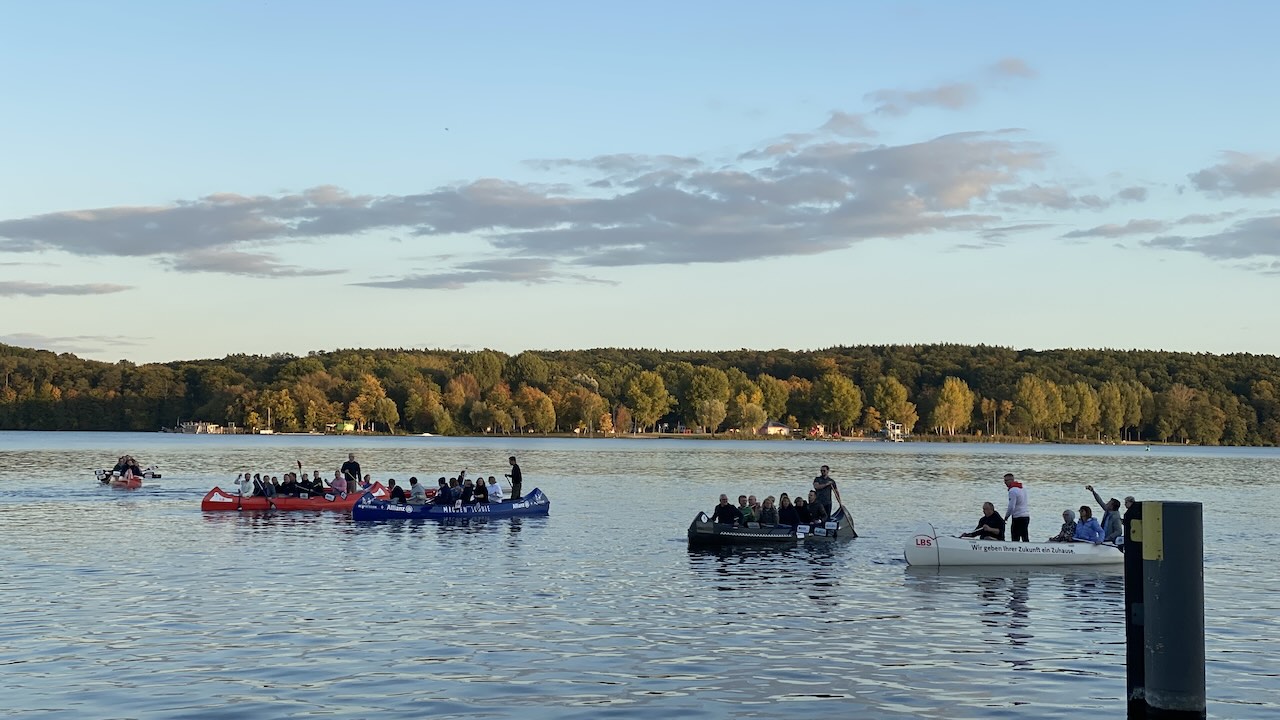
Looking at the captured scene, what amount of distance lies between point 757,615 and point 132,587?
12092 mm

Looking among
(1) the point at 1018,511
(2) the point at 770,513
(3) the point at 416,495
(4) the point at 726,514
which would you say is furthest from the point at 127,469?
(1) the point at 1018,511

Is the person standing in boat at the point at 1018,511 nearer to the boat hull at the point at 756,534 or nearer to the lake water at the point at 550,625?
the lake water at the point at 550,625

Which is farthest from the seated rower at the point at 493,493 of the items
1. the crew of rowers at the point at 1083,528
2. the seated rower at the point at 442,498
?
the crew of rowers at the point at 1083,528

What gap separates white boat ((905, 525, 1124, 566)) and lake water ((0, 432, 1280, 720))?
326 millimetres

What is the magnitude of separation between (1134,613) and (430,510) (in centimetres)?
3250

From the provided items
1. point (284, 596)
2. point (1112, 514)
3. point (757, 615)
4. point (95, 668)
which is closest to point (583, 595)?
point (757, 615)

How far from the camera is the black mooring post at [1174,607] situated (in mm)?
13180

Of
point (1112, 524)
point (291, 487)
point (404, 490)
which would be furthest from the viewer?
Result: point (291, 487)

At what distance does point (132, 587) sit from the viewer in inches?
1009

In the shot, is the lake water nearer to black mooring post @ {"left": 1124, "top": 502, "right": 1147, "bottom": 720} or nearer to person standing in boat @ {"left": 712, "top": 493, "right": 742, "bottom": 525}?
black mooring post @ {"left": 1124, "top": 502, "right": 1147, "bottom": 720}

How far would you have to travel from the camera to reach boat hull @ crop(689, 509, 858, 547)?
35.1m

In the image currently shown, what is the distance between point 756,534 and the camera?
116 ft

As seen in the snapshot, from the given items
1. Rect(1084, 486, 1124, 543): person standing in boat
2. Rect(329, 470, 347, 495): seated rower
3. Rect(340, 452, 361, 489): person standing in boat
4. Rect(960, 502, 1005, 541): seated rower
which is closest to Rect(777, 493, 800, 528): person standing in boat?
Rect(960, 502, 1005, 541): seated rower

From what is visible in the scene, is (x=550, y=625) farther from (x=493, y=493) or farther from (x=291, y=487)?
(x=291, y=487)
